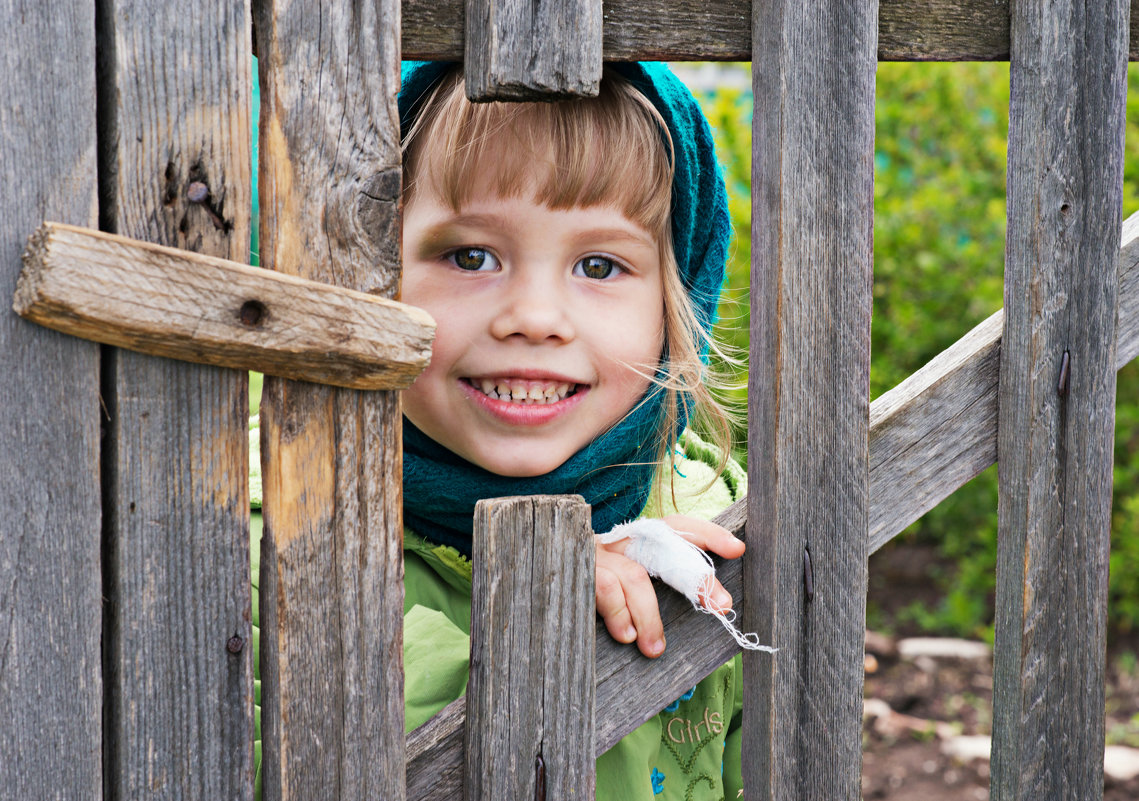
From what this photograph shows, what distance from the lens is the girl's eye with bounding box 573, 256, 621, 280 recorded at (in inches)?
66.2

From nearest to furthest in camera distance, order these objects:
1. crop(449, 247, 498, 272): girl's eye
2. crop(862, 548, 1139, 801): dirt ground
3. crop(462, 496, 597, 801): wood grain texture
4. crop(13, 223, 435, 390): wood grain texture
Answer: crop(13, 223, 435, 390): wood grain texture
crop(462, 496, 597, 801): wood grain texture
crop(449, 247, 498, 272): girl's eye
crop(862, 548, 1139, 801): dirt ground

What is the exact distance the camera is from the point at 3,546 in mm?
1093

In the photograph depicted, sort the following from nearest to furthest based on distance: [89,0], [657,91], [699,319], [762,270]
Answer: [89,0]
[762,270]
[657,91]
[699,319]

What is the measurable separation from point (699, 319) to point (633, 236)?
0.88 ft

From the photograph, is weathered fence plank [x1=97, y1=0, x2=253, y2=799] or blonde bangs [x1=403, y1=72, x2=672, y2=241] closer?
weathered fence plank [x1=97, y1=0, x2=253, y2=799]

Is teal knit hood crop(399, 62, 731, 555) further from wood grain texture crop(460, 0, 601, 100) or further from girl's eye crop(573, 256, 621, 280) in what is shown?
wood grain texture crop(460, 0, 601, 100)

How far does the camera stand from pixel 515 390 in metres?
1.67

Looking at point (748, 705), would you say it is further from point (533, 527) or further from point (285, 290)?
point (285, 290)

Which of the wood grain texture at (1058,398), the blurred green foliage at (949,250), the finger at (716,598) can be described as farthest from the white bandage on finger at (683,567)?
the blurred green foliage at (949,250)

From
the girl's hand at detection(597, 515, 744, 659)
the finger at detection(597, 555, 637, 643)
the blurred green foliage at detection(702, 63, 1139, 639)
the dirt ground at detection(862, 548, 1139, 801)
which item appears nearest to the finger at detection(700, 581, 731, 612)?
the girl's hand at detection(597, 515, 744, 659)

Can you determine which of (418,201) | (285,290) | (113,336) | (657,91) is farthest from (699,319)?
(113,336)

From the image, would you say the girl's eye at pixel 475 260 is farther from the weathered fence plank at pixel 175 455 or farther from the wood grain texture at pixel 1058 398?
the wood grain texture at pixel 1058 398

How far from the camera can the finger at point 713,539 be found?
4.88ft

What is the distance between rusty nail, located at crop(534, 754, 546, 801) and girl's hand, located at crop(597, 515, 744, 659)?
0.21m
